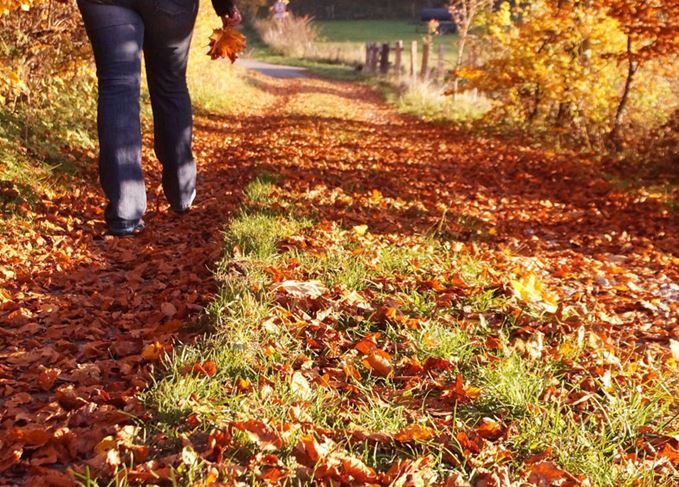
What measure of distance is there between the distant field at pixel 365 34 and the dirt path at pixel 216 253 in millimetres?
26578

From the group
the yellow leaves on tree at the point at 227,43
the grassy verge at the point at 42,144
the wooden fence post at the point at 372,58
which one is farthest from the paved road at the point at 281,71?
the yellow leaves on tree at the point at 227,43

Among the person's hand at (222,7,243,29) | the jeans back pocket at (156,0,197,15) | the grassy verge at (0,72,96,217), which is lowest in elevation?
the grassy verge at (0,72,96,217)

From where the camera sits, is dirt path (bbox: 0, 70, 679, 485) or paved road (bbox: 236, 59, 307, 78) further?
paved road (bbox: 236, 59, 307, 78)

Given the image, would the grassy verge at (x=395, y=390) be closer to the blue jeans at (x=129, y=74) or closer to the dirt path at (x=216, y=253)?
the dirt path at (x=216, y=253)

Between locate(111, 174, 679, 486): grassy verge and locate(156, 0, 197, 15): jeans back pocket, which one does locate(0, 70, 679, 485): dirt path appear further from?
locate(156, 0, 197, 15): jeans back pocket

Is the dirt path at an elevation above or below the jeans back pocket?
below

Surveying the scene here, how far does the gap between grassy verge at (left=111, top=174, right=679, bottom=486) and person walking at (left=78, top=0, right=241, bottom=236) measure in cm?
64

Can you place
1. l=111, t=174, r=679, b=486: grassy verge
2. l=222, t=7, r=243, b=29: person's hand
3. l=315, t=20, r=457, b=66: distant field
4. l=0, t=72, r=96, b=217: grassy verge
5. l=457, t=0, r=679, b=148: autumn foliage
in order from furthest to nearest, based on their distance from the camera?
l=315, t=20, r=457, b=66: distant field < l=457, t=0, r=679, b=148: autumn foliage < l=0, t=72, r=96, b=217: grassy verge < l=222, t=7, r=243, b=29: person's hand < l=111, t=174, r=679, b=486: grassy verge

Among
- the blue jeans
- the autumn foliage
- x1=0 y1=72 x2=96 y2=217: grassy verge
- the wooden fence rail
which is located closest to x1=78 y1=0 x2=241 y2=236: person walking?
the blue jeans

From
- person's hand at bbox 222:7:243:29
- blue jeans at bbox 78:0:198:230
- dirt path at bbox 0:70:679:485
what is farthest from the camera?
person's hand at bbox 222:7:243:29

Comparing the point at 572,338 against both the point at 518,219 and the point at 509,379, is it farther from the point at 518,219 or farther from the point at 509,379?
the point at 518,219

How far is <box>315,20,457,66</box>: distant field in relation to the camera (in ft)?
117

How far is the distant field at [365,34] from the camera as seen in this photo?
3555 centimetres

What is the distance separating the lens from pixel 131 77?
2967 millimetres
